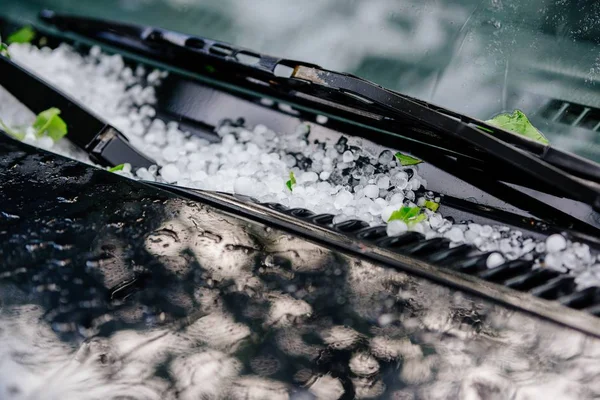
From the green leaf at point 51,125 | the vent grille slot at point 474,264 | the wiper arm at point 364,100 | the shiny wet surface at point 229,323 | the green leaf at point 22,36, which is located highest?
the green leaf at point 22,36

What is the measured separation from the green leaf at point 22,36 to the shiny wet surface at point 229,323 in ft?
3.65

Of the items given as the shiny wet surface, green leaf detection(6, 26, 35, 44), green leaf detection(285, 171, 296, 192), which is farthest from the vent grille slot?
green leaf detection(6, 26, 35, 44)

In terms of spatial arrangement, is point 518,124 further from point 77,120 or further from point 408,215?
point 77,120

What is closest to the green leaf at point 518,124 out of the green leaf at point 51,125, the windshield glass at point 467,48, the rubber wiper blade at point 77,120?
the windshield glass at point 467,48

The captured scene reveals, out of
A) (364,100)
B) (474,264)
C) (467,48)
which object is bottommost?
(474,264)

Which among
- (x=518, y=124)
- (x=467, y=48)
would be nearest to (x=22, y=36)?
(x=467, y=48)

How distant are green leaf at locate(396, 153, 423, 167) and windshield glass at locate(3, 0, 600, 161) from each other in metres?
0.29

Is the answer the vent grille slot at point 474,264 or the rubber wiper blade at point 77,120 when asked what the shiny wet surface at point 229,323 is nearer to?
the vent grille slot at point 474,264

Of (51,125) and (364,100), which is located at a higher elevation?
(364,100)

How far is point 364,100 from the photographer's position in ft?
3.72

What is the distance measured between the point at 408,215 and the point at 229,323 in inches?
18.4

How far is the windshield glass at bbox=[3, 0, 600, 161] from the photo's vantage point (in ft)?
4.21

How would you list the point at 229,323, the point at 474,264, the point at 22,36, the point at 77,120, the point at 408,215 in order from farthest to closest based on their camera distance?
1. the point at 22,36
2. the point at 77,120
3. the point at 408,215
4. the point at 474,264
5. the point at 229,323

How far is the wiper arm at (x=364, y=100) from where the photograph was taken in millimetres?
938
